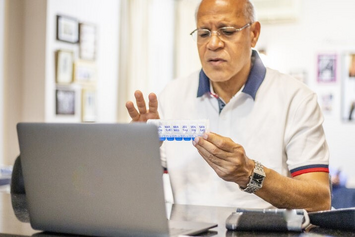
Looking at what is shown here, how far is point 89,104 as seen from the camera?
5004 millimetres

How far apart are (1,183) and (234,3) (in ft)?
8.07

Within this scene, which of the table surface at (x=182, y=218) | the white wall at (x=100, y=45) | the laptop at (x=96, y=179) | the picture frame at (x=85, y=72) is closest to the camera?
the laptop at (x=96, y=179)

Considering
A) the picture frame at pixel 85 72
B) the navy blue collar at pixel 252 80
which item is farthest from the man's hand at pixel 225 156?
the picture frame at pixel 85 72

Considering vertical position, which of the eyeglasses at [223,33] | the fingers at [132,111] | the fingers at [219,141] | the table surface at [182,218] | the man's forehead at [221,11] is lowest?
the table surface at [182,218]

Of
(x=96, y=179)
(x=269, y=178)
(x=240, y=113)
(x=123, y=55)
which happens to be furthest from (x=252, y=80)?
(x=123, y=55)

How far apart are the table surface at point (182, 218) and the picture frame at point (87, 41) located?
319 cm

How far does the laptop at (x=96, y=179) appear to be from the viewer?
1066 millimetres

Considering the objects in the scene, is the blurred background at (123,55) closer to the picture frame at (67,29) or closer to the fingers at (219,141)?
the picture frame at (67,29)

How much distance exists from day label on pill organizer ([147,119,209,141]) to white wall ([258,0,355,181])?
203 inches

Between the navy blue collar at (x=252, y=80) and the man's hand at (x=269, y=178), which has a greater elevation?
the navy blue collar at (x=252, y=80)

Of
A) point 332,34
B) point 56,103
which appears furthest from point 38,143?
point 332,34

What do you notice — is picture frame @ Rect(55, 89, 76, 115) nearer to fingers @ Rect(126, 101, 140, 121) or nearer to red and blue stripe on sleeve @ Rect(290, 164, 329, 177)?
fingers @ Rect(126, 101, 140, 121)

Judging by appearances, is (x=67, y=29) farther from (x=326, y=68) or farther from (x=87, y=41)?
(x=326, y=68)

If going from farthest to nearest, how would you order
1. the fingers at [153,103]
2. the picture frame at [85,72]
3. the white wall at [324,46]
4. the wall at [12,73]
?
the white wall at [324,46] < the picture frame at [85,72] < the wall at [12,73] < the fingers at [153,103]
